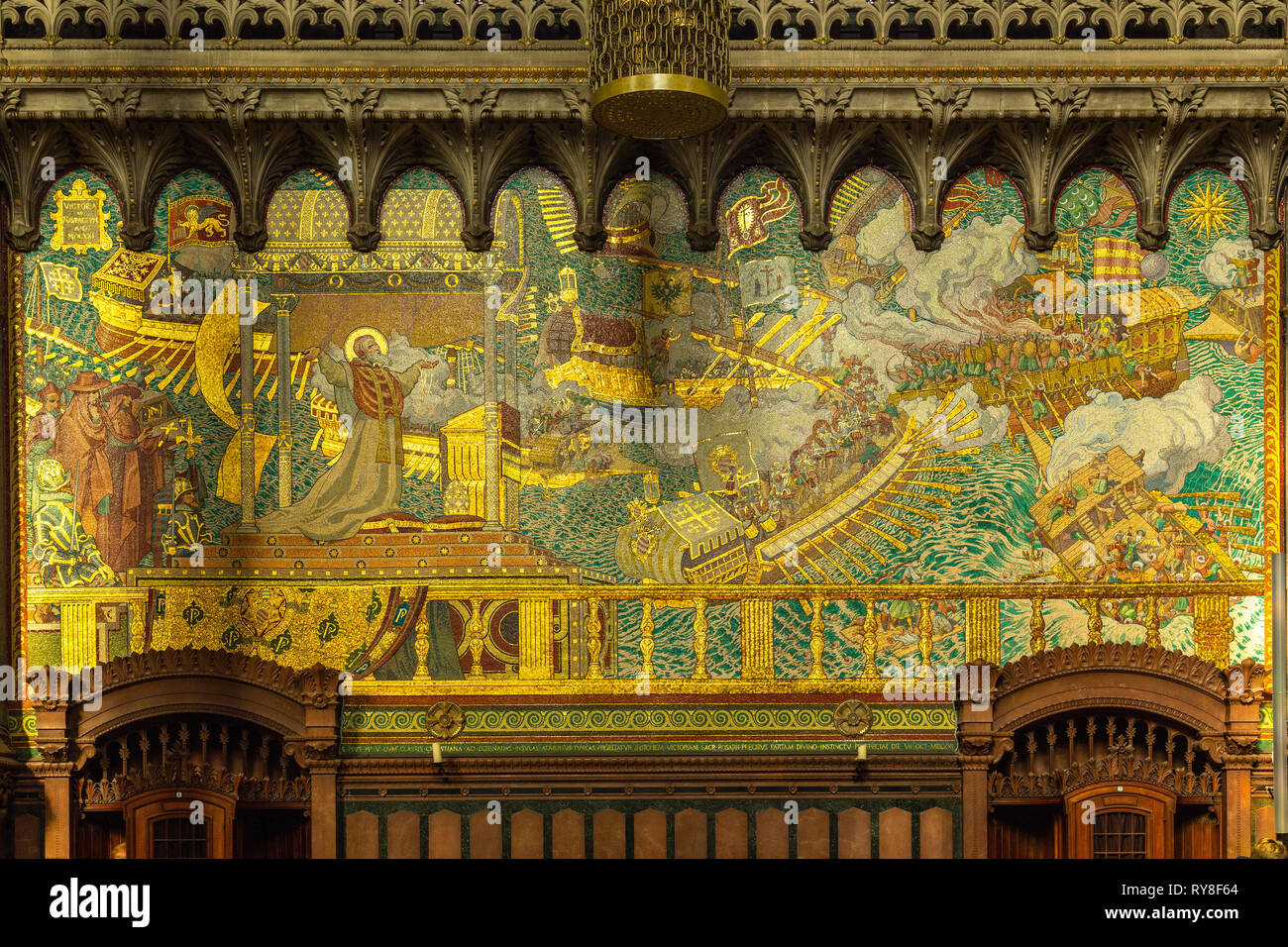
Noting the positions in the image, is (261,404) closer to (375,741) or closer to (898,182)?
(375,741)

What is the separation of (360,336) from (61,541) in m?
2.58

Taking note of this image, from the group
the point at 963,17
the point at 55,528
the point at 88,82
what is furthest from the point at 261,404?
the point at 963,17

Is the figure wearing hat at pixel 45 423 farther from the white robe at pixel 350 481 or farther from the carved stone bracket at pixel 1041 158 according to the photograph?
the carved stone bracket at pixel 1041 158

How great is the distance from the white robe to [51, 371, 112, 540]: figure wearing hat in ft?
3.91

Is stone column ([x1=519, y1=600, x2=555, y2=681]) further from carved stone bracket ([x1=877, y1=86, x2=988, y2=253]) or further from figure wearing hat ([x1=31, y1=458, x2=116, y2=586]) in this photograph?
carved stone bracket ([x1=877, y1=86, x2=988, y2=253])

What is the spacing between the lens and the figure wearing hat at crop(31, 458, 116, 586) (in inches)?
440

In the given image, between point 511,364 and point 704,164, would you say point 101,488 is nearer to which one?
point 511,364

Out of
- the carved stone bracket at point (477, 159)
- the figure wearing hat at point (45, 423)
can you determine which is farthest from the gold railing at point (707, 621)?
the carved stone bracket at point (477, 159)

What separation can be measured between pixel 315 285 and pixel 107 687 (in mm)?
3212

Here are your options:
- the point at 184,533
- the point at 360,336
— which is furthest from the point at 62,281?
the point at 360,336

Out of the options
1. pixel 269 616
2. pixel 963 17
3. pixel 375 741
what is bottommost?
pixel 375 741

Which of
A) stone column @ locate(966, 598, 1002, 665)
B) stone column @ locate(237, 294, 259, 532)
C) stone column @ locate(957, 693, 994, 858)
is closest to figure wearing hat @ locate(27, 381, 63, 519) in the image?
stone column @ locate(237, 294, 259, 532)

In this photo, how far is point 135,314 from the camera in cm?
1134

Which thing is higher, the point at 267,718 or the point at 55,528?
the point at 55,528
